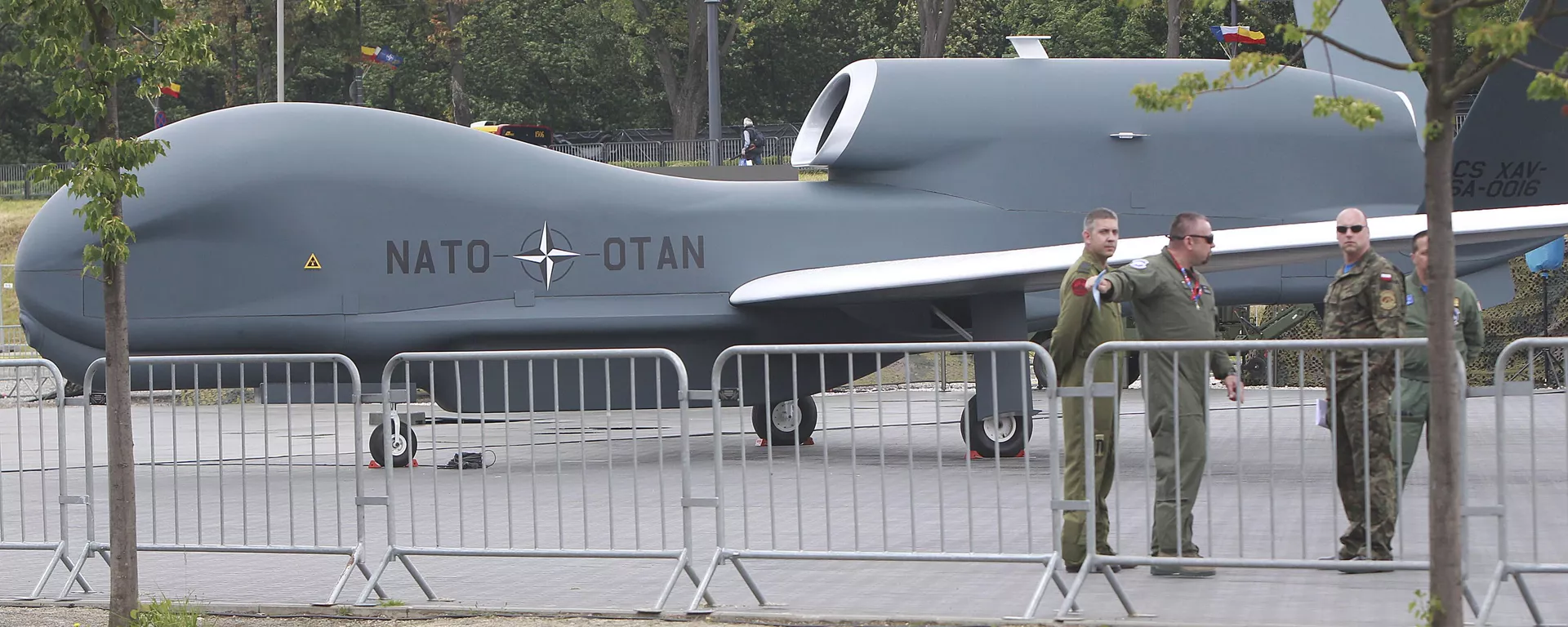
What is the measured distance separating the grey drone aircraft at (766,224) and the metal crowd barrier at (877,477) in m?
0.27

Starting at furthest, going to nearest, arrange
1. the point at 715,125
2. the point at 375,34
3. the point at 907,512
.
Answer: the point at 375,34 < the point at 715,125 < the point at 907,512

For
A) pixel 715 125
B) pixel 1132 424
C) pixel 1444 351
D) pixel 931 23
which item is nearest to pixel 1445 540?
pixel 1444 351

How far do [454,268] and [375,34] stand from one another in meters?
50.2

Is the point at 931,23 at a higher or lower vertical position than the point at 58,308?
higher

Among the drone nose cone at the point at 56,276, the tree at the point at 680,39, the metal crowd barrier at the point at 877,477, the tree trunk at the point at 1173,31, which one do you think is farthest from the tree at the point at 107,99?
the tree at the point at 680,39

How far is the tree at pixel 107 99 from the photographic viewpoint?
580cm

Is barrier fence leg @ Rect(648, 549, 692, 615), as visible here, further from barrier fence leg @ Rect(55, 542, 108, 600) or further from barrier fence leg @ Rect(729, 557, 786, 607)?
barrier fence leg @ Rect(55, 542, 108, 600)

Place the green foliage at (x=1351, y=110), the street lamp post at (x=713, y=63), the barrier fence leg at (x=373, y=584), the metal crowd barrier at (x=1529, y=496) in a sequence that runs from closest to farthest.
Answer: the green foliage at (x=1351, y=110), the metal crowd barrier at (x=1529, y=496), the barrier fence leg at (x=373, y=584), the street lamp post at (x=713, y=63)

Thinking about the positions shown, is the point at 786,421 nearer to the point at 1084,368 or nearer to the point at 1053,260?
the point at 1053,260

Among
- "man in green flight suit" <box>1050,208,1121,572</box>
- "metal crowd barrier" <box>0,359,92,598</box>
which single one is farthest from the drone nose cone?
"man in green flight suit" <box>1050,208,1121,572</box>

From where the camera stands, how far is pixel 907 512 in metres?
9.36

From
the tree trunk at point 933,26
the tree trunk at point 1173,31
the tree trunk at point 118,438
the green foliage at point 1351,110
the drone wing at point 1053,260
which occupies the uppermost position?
the tree trunk at point 933,26

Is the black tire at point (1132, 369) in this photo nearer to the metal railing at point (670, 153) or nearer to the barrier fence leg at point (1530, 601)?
the barrier fence leg at point (1530, 601)

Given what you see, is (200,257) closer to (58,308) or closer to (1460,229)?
(58,308)
